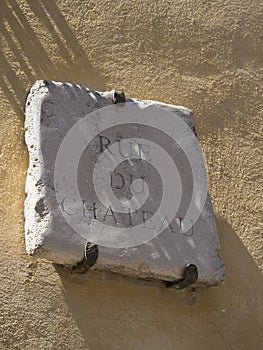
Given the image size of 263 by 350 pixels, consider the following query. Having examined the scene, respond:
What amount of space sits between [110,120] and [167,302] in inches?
28.2

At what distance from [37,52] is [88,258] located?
0.88 metres

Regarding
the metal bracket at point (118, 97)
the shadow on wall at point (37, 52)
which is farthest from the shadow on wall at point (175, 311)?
the shadow on wall at point (37, 52)

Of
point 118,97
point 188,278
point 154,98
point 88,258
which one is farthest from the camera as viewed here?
point 154,98

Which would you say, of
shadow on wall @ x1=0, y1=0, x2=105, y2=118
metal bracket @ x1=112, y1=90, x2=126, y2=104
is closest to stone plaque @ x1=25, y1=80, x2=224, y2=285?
metal bracket @ x1=112, y1=90, x2=126, y2=104

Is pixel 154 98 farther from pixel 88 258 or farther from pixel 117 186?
pixel 88 258

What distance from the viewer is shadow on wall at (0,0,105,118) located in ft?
12.1

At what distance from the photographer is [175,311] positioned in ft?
11.9

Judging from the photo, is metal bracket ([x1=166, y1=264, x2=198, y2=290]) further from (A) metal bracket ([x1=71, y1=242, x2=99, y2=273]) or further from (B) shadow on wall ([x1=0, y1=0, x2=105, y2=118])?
(B) shadow on wall ([x1=0, y1=0, x2=105, y2=118])

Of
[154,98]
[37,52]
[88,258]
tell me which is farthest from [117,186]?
[37,52]

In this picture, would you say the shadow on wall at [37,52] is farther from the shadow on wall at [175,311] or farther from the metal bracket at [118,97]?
the shadow on wall at [175,311]

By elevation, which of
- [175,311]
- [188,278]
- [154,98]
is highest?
[154,98]

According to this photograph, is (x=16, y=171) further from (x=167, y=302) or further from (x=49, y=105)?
(x=167, y=302)

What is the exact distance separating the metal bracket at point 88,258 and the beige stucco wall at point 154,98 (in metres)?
0.08

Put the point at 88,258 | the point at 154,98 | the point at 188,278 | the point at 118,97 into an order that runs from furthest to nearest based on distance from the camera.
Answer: the point at 154,98 → the point at 118,97 → the point at 188,278 → the point at 88,258
